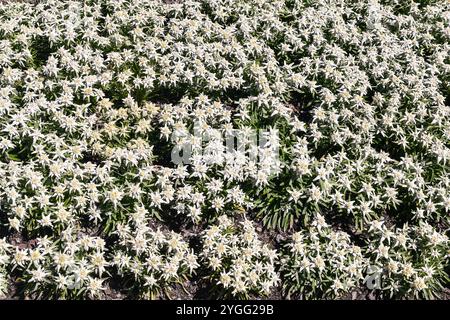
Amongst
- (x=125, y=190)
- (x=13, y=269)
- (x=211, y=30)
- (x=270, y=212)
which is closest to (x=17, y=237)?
(x=13, y=269)

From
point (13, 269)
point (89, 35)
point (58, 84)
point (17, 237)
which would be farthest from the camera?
point (89, 35)

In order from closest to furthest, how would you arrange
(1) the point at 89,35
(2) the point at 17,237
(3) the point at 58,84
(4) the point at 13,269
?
(4) the point at 13,269
(2) the point at 17,237
(3) the point at 58,84
(1) the point at 89,35

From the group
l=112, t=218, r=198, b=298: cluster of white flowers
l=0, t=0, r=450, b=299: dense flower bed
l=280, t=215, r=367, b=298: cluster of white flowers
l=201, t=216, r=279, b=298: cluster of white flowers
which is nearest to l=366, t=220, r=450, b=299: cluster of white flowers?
l=0, t=0, r=450, b=299: dense flower bed

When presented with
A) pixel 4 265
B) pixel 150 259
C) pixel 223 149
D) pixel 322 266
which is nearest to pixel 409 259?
→ pixel 322 266

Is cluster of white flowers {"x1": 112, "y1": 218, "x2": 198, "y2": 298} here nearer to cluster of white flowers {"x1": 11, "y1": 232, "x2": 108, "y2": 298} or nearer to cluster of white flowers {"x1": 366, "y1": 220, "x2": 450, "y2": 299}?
cluster of white flowers {"x1": 11, "y1": 232, "x2": 108, "y2": 298}

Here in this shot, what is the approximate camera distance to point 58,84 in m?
5.55

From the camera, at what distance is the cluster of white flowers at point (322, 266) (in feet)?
14.9

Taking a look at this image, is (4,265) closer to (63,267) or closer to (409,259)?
(63,267)

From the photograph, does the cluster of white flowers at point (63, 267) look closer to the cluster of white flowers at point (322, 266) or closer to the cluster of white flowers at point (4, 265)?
the cluster of white flowers at point (4, 265)

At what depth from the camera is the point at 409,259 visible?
15.5ft

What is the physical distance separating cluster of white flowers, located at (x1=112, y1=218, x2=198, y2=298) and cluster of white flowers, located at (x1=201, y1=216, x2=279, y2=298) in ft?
0.59
